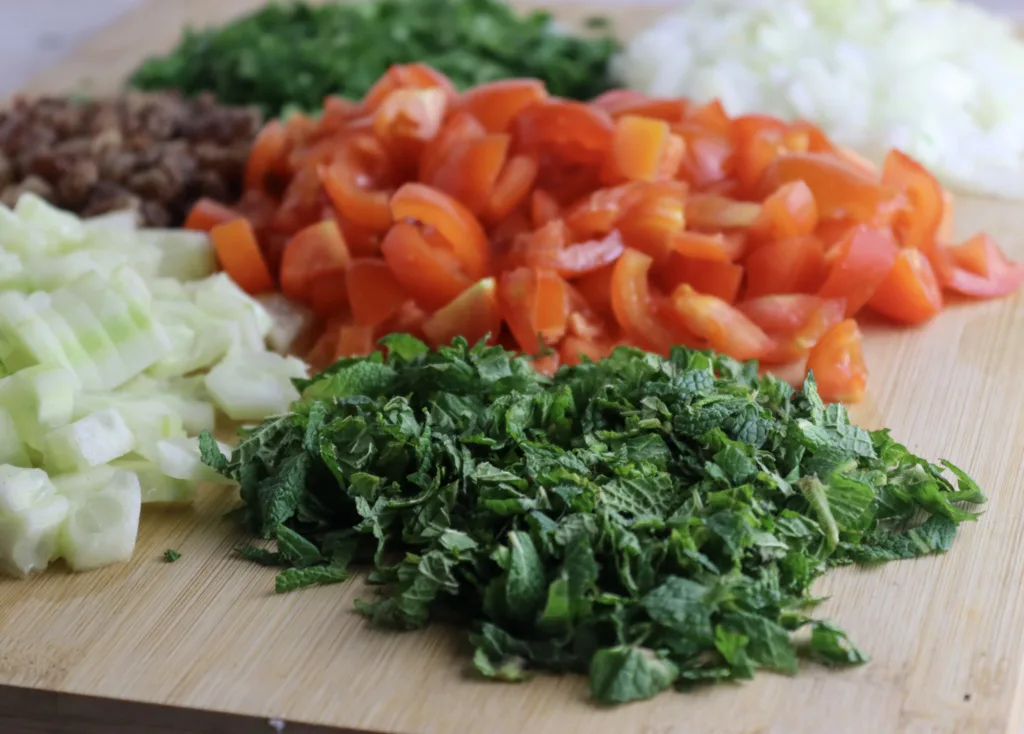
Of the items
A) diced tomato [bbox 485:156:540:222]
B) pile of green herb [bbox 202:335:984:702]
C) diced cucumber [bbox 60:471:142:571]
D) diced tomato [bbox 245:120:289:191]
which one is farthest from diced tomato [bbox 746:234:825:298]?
diced cucumber [bbox 60:471:142:571]

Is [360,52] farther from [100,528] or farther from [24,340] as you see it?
[100,528]

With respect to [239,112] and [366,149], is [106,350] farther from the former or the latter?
[239,112]

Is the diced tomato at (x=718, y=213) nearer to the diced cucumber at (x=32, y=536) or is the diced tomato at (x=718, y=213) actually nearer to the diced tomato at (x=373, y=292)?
the diced tomato at (x=373, y=292)

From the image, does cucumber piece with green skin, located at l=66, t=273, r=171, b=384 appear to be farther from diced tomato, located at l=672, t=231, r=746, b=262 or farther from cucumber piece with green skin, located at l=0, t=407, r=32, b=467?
diced tomato, located at l=672, t=231, r=746, b=262

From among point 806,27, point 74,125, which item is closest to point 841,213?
point 806,27

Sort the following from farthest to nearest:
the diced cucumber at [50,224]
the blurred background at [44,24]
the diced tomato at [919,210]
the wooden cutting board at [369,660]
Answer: the blurred background at [44,24], the diced tomato at [919,210], the diced cucumber at [50,224], the wooden cutting board at [369,660]

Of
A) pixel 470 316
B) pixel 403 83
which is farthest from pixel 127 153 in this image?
pixel 470 316

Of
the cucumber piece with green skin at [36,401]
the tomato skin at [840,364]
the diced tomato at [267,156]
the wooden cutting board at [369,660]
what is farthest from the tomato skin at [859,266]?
the cucumber piece with green skin at [36,401]
